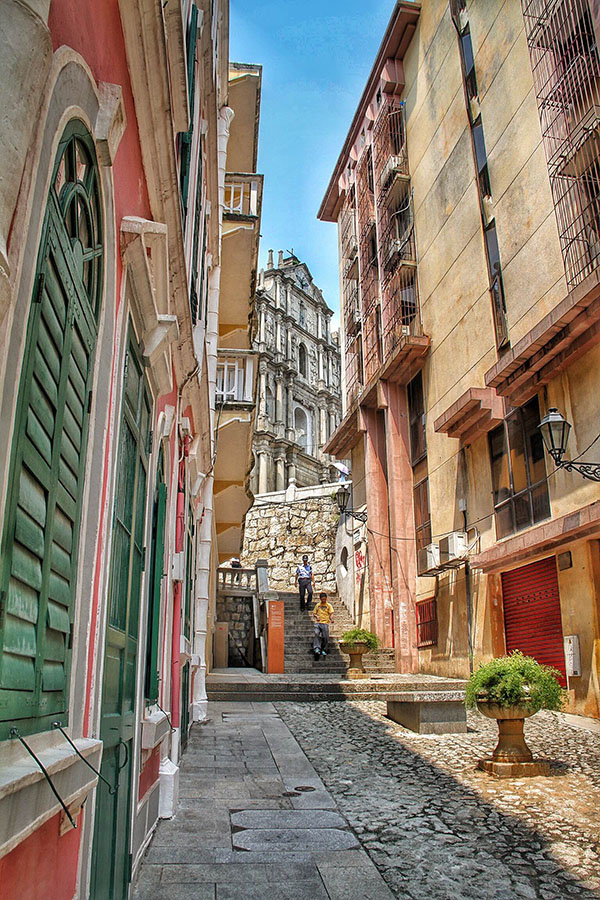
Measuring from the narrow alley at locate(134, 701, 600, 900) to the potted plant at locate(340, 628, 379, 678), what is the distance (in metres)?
6.45

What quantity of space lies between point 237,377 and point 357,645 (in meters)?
6.69

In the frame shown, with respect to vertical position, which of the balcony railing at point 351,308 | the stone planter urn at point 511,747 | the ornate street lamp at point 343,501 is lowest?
the stone planter urn at point 511,747

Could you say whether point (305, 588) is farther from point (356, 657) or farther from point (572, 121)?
point (572, 121)

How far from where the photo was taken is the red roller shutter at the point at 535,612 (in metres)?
11.9

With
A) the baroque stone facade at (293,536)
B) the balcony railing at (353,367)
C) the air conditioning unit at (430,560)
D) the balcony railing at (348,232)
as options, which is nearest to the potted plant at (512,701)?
the air conditioning unit at (430,560)

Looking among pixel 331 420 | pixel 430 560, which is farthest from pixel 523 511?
pixel 331 420

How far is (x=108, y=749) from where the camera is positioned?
325 centimetres

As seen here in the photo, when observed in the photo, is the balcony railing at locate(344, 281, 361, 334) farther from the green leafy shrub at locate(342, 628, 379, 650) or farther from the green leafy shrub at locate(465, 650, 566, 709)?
the green leafy shrub at locate(465, 650, 566, 709)

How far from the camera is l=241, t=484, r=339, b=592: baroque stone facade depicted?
104 feet

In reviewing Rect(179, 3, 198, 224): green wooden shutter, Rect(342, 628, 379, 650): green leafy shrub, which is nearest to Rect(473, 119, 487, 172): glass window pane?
Rect(342, 628, 379, 650): green leafy shrub

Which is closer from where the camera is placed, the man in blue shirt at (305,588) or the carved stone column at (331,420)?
the man in blue shirt at (305,588)

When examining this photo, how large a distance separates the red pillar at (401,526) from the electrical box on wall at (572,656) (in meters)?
7.41

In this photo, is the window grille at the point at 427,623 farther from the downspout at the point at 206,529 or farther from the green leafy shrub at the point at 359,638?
the downspout at the point at 206,529

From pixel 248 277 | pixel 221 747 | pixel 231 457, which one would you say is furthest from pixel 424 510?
pixel 221 747
